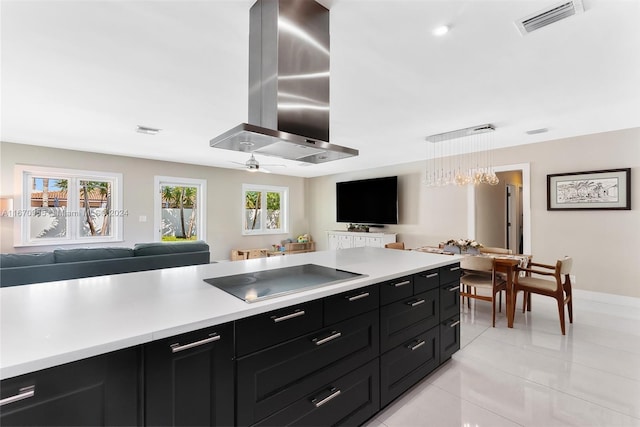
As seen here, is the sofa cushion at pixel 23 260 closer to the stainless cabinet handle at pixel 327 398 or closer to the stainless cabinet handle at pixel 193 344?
the stainless cabinet handle at pixel 193 344

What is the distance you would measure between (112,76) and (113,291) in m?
1.92

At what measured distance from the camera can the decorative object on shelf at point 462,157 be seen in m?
4.01

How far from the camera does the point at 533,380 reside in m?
2.19

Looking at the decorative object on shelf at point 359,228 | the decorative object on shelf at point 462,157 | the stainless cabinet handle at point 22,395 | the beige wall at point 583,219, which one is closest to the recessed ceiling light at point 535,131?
the decorative object on shelf at point 462,157

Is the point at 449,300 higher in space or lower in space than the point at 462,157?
lower

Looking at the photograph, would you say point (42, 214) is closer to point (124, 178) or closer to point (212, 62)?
point (124, 178)

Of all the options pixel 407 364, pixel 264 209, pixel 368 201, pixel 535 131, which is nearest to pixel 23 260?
pixel 407 364

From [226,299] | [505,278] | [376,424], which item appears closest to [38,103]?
[226,299]

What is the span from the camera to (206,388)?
1094mm

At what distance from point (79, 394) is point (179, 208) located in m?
6.03

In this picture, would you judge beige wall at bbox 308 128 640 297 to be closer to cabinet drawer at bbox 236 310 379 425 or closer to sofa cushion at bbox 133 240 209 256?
cabinet drawer at bbox 236 310 379 425

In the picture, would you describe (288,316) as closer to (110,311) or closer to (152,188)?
(110,311)

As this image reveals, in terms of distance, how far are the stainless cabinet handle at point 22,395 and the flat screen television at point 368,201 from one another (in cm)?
606

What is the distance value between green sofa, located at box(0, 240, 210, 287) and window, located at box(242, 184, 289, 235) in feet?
12.0
